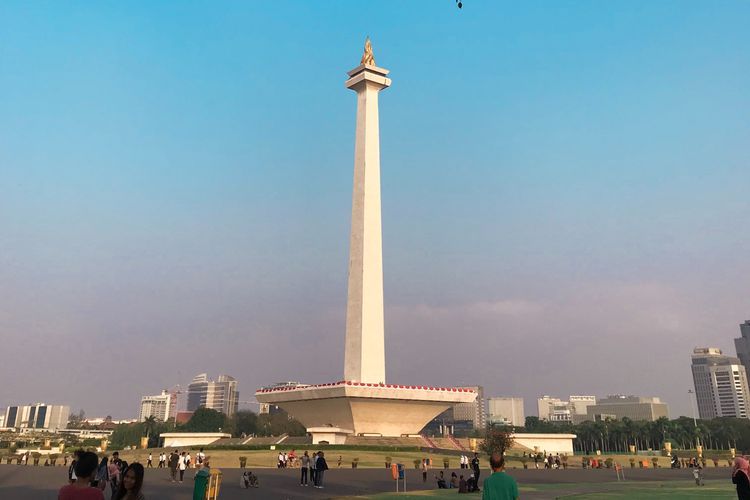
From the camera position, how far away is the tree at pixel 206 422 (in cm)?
10731

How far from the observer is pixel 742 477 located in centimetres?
1062

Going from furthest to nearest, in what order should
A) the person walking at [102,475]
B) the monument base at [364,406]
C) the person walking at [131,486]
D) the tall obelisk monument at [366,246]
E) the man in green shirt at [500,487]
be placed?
the tall obelisk monument at [366,246], the monument base at [364,406], the person walking at [102,475], the man in green shirt at [500,487], the person walking at [131,486]

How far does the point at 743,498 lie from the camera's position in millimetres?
10531

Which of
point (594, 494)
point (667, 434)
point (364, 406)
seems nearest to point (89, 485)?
point (594, 494)

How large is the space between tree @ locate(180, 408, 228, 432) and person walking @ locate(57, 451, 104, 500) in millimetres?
106338

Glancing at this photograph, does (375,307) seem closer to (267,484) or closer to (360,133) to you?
(360,133)

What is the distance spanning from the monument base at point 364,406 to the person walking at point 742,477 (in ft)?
128

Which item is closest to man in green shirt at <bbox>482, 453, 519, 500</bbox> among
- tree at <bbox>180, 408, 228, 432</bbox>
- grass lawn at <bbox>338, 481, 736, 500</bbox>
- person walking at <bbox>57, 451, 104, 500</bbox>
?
person walking at <bbox>57, 451, 104, 500</bbox>

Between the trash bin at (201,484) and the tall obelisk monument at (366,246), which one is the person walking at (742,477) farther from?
the tall obelisk monument at (366,246)

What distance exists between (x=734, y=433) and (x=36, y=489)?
11661cm

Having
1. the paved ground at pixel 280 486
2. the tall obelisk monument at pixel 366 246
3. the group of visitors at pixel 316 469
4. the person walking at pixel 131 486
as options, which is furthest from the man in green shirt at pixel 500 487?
the tall obelisk monument at pixel 366 246

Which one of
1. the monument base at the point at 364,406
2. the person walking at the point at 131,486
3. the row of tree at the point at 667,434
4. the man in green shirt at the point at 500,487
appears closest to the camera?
the person walking at the point at 131,486

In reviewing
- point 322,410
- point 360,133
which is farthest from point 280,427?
point 360,133

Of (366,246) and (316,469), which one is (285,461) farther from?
(366,246)
